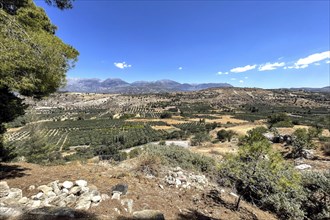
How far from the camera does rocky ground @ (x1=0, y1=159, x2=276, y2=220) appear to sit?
14.6 ft

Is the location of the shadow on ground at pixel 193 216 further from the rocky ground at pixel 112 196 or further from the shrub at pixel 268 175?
the shrub at pixel 268 175

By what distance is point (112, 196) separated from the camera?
5.43 metres

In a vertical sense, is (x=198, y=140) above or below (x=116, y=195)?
below

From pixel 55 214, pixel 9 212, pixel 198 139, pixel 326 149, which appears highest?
pixel 9 212

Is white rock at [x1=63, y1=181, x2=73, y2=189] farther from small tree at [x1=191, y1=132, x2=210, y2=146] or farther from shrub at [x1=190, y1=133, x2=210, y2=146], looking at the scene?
small tree at [x1=191, y1=132, x2=210, y2=146]

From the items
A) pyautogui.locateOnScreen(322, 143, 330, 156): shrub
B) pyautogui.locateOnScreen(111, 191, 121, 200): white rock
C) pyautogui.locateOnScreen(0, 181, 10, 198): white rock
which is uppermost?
pyautogui.locateOnScreen(0, 181, 10, 198): white rock

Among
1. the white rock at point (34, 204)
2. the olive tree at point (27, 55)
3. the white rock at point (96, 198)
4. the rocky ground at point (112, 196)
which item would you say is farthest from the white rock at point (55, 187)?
the olive tree at point (27, 55)

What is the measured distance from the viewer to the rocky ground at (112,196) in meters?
4.44

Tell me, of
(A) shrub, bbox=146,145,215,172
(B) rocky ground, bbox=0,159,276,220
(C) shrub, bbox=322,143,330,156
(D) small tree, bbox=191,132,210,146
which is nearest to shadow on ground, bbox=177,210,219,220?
(B) rocky ground, bbox=0,159,276,220

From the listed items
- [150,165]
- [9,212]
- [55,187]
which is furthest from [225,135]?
[9,212]

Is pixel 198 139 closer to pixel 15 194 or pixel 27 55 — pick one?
pixel 15 194

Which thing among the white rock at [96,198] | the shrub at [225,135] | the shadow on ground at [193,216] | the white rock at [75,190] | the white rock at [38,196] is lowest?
the shrub at [225,135]

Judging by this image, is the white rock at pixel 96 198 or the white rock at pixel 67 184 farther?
the white rock at pixel 67 184

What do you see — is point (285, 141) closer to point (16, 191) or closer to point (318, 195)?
point (318, 195)
